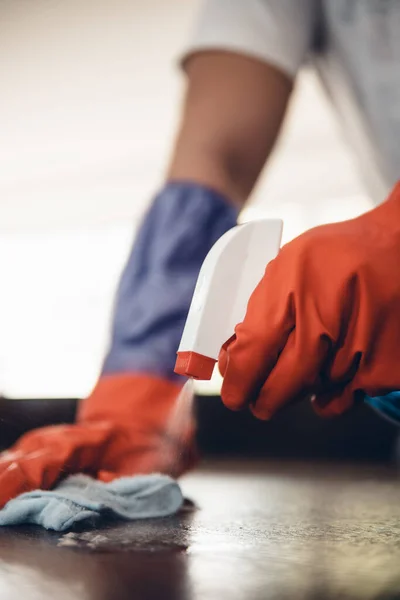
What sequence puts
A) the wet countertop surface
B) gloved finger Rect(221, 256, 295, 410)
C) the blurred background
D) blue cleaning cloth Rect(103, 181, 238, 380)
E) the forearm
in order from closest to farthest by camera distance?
the wet countertop surface → gloved finger Rect(221, 256, 295, 410) → blue cleaning cloth Rect(103, 181, 238, 380) → the forearm → the blurred background

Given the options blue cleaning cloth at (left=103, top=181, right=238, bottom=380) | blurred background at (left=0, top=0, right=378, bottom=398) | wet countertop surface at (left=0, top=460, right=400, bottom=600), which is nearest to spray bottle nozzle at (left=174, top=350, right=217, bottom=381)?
wet countertop surface at (left=0, top=460, right=400, bottom=600)

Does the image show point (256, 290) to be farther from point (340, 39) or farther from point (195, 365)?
point (340, 39)

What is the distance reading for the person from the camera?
0.42 metres

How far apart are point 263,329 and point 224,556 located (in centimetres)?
14

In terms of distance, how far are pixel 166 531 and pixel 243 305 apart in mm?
169

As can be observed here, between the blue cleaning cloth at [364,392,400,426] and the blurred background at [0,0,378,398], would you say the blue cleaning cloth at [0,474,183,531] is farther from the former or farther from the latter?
the blurred background at [0,0,378,398]

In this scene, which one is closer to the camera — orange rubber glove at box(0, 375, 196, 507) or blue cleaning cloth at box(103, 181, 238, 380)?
orange rubber glove at box(0, 375, 196, 507)

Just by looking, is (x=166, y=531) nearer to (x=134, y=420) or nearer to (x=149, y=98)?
(x=134, y=420)

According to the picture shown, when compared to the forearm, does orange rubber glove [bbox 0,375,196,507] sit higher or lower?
Result: lower

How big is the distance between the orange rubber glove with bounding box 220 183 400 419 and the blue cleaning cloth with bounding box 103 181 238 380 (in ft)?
0.93

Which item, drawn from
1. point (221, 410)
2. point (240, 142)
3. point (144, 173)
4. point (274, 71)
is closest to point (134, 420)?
point (240, 142)

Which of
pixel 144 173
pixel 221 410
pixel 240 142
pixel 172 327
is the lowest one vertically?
pixel 221 410

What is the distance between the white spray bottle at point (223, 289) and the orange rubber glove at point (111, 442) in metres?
0.19

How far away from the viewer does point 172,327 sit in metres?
0.74
